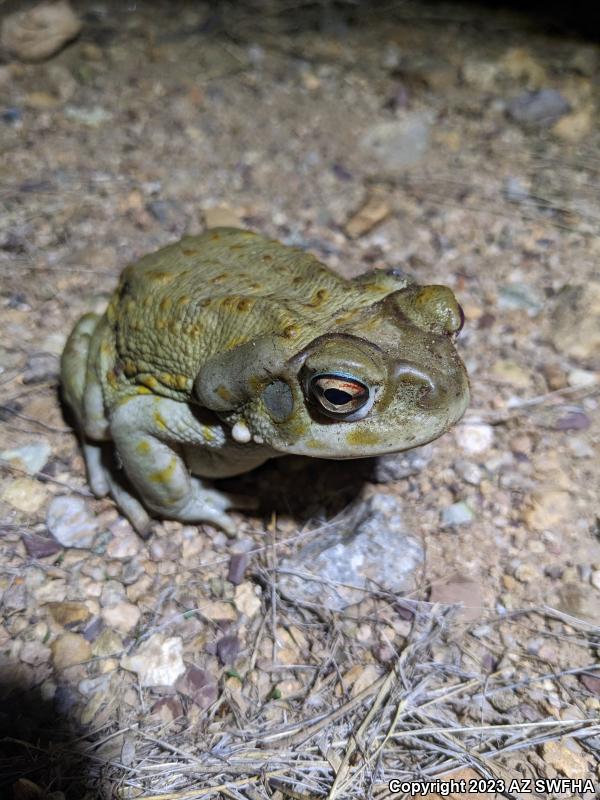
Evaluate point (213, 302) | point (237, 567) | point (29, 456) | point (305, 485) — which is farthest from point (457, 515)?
point (29, 456)

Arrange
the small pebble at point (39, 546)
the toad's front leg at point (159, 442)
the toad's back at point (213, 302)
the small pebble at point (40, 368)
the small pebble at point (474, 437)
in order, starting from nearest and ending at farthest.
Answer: the toad's back at point (213, 302)
the toad's front leg at point (159, 442)
the small pebble at point (39, 546)
the small pebble at point (474, 437)
the small pebble at point (40, 368)

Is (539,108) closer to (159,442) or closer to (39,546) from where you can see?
(159,442)

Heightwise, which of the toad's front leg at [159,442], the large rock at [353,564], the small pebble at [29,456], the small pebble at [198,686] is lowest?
the small pebble at [198,686]

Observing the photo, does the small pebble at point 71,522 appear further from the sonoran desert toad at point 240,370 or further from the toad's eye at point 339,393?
the toad's eye at point 339,393

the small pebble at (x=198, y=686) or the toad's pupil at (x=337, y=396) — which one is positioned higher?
the toad's pupil at (x=337, y=396)

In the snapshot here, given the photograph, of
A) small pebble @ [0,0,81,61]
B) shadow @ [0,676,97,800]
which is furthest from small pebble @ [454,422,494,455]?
small pebble @ [0,0,81,61]

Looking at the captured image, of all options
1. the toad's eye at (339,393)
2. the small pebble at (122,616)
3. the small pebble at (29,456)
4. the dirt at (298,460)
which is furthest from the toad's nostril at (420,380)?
the small pebble at (29,456)

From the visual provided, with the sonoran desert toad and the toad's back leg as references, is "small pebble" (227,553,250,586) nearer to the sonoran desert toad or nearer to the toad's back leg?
the sonoran desert toad
